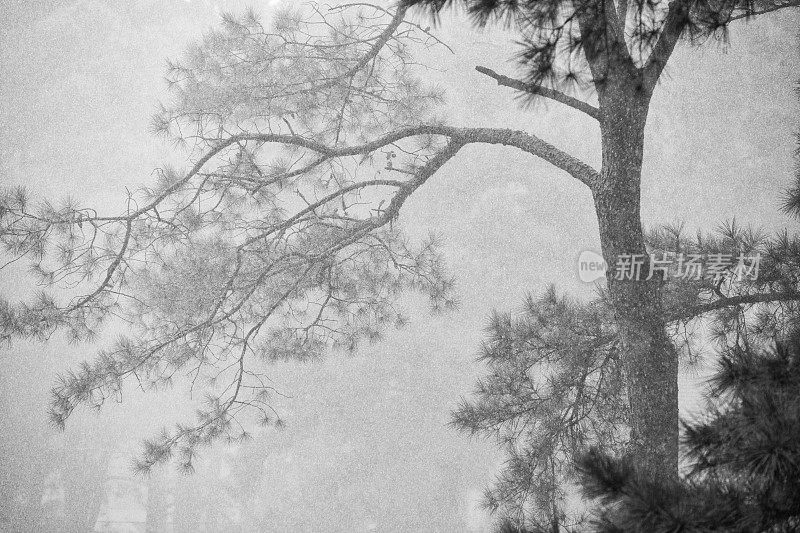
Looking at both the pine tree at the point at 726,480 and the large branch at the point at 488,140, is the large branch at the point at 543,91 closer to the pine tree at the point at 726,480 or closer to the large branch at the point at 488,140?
the large branch at the point at 488,140

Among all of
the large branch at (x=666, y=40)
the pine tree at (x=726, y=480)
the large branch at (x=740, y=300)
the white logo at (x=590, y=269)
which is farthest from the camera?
the white logo at (x=590, y=269)

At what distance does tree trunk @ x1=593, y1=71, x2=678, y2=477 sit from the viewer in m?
1.35

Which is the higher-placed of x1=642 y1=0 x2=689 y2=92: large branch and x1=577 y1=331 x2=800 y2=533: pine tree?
x1=642 y1=0 x2=689 y2=92: large branch

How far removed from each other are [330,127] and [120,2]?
18.1 m

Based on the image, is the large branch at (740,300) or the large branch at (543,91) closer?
the large branch at (543,91)

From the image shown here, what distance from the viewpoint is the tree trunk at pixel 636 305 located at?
1346 mm

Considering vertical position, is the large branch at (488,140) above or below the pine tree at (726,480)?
above

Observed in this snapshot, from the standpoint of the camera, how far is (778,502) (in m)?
0.62

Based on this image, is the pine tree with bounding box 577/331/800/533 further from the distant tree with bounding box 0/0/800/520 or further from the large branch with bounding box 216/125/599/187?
the large branch with bounding box 216/125/599/187

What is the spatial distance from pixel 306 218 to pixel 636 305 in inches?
41.3

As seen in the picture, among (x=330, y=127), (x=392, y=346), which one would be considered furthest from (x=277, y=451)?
(x=330, y=127)

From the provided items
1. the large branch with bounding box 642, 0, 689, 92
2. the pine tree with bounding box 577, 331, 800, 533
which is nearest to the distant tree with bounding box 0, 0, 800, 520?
the large branch with bounding box 642, 0, 689, 92

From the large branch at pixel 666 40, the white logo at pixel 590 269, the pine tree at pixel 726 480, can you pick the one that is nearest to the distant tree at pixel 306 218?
the large branch at pixel 666 40

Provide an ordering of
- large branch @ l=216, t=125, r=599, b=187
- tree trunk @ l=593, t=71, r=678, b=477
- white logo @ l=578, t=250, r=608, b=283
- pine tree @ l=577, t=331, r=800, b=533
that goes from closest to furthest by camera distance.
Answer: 1. pine tree @ l=577, t=331, r=800, b=533
2. tree trunk @ l=593, t=71, r=678, b=477
3. large branch @ l=216, t=125, r=599, b=187
4. white logo @ l=578, t=250, r=608, b=283
